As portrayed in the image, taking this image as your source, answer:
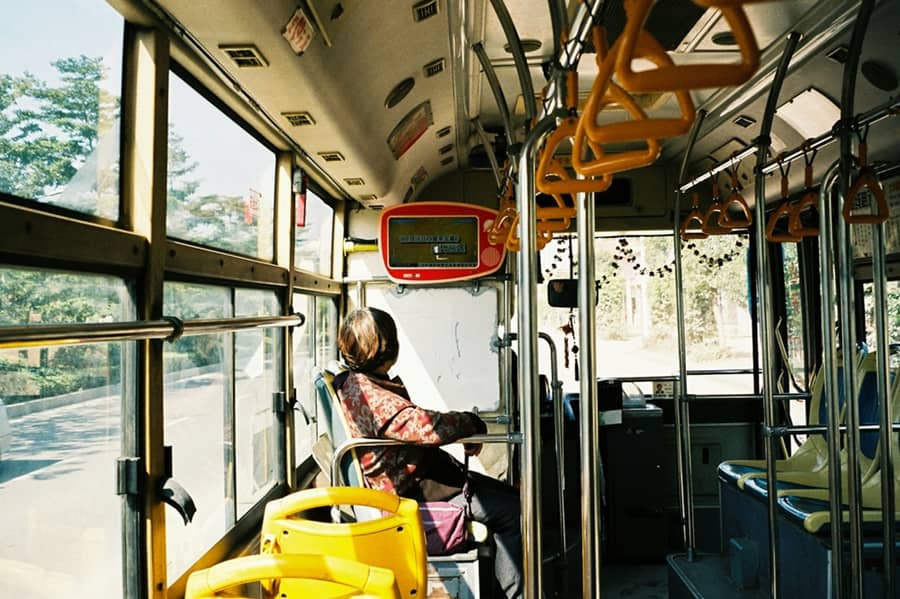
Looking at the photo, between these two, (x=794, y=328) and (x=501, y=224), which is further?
(x=794, y=328)

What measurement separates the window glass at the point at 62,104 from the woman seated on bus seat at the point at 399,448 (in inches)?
47.3

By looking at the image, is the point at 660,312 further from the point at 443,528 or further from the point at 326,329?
the point at 443,528

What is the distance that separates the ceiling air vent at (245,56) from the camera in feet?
6.37

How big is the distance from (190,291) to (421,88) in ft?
5.76

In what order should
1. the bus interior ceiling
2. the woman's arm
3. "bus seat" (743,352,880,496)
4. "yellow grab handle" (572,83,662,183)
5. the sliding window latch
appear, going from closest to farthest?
1. "yellow grab handle" (572,83,662,183)
2. the sliding window latch
3. the bus interior ceiling
4. the woman's arm
5. "bus seat" (743,352,880,496)

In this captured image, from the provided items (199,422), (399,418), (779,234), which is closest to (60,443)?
(199,422)

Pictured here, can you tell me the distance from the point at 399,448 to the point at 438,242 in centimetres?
206

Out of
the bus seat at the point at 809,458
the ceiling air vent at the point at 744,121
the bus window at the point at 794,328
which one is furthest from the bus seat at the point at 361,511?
the bus window at the point at 794,328

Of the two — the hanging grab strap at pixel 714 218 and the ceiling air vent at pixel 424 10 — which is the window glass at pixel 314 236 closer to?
the ceiling air vent at pixel 424 10

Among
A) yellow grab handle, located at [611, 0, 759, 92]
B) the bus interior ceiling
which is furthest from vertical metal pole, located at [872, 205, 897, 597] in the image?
yellow grab handle, located at [611, 0, 759, 92]

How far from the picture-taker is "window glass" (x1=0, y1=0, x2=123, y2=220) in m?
1.37

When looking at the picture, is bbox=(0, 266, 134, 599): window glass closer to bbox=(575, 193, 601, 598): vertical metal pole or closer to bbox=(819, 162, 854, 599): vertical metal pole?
bbox=(575, 193, 601, 598): vertical metal pole

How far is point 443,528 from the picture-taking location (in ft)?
8.50

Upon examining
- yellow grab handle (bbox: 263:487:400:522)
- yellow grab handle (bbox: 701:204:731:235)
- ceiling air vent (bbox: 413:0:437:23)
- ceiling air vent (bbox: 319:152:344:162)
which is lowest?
yellow grab handle (bbox: 263:487:400:522)
